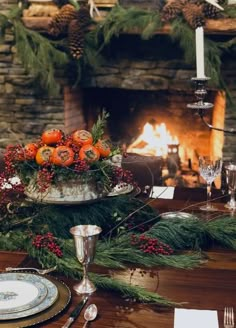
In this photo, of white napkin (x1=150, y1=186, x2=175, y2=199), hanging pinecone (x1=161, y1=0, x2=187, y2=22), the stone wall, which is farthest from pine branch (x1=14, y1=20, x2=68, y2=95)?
white napkin (x1=150, y1=186, x2=175, y2=199)

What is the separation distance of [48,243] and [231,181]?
2.45 ft

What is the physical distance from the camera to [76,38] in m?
3.06

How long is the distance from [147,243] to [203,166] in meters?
0.53

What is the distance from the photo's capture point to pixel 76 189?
153 centimetres

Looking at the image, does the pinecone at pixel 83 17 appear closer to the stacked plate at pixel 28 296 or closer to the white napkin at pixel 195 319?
the stacked plate at pixel 28 296

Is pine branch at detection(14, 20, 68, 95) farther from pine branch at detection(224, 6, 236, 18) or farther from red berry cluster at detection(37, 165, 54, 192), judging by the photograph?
red berry cluster at detection(37, 165, 54, 192)

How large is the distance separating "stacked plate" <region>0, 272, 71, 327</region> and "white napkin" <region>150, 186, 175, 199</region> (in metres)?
0.83

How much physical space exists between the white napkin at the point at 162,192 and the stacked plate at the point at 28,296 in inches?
32.5

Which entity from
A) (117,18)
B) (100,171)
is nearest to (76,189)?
(100,171)

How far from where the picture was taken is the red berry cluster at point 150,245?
1442mm

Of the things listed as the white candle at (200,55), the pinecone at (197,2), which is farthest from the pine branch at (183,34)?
the white candle at (200,55)

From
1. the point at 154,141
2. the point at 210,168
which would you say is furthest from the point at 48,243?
the point at 154,141

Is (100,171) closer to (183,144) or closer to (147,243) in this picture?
(147,243)

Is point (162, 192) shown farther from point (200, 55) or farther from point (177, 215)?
point (200, 55)
